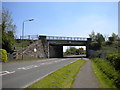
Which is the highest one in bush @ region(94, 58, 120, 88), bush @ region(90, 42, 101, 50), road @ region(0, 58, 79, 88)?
bush @ region(90, 42, 101, 50)

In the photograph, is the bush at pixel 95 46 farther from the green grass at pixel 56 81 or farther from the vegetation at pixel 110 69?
the green grass at pixel 56 81

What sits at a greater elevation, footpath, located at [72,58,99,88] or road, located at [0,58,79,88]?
footpath, located at [72,58,99,88]

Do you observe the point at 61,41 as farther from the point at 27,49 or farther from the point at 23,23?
the point at 23,23

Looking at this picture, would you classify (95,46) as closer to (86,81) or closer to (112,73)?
(112,73)

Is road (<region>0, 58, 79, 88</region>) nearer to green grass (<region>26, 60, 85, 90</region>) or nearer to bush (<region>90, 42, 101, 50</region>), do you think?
green grass (<region>26, 60, 85, 90</region>)

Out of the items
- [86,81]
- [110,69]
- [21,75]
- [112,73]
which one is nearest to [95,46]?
[110,69]

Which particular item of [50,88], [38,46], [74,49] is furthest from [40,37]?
[74,49]

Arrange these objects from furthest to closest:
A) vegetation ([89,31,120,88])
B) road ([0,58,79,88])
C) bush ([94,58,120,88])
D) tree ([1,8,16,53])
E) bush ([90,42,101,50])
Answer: bush ([90,42,101,50])
tree ([1,8,16,53])
road ([0,58,79,88])
vegetation ([89,31,120,88])
bush ([94,58,120,88])

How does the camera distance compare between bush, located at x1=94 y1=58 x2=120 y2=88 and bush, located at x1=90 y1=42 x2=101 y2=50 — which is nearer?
bush, located at x1=94 y1=58 x2=120 y2=88

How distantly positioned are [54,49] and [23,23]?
101 ft

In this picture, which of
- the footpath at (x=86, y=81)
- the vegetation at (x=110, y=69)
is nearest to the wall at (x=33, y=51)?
the vegetation at (x=110, y=69)

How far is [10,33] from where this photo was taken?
126ft

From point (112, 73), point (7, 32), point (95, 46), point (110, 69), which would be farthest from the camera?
point (95, 46)

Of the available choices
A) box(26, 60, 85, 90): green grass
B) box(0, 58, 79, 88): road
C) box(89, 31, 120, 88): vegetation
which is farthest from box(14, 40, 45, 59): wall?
box(26, 60, 85, 90): green grass
